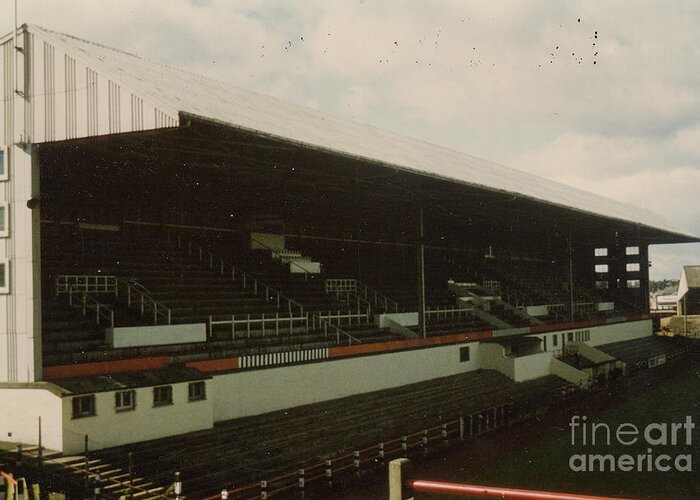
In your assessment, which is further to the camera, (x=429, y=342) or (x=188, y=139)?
(x=429, y=342)

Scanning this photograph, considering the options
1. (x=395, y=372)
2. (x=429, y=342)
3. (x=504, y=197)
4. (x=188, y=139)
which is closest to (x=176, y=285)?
(x=188, y=139)

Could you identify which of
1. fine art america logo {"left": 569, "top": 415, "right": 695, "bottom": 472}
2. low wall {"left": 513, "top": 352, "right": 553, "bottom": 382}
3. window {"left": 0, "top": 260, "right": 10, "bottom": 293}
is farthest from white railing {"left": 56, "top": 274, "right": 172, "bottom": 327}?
low wall {"left": 513, "top": 352, "right": 553, "bottom": 382}

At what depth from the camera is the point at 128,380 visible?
18.5 metres

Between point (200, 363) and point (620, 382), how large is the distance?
96.7 ft

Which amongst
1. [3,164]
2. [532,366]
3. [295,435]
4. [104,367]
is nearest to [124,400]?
[104,367]

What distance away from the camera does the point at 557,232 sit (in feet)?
198

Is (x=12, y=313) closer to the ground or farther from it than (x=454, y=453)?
farther from it

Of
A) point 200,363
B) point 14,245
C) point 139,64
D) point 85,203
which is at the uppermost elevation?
point 139,64

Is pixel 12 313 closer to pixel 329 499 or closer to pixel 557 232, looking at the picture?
pixel 329 499

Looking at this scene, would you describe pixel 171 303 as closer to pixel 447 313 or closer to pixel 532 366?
pixel 447 313

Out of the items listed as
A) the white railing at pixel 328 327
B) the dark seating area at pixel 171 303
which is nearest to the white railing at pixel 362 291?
the dark seating area at pixel 171 303

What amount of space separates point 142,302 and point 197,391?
4251 millimetres

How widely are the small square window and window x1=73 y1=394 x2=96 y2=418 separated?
326cm

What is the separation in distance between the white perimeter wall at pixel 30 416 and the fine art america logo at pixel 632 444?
15.2m
